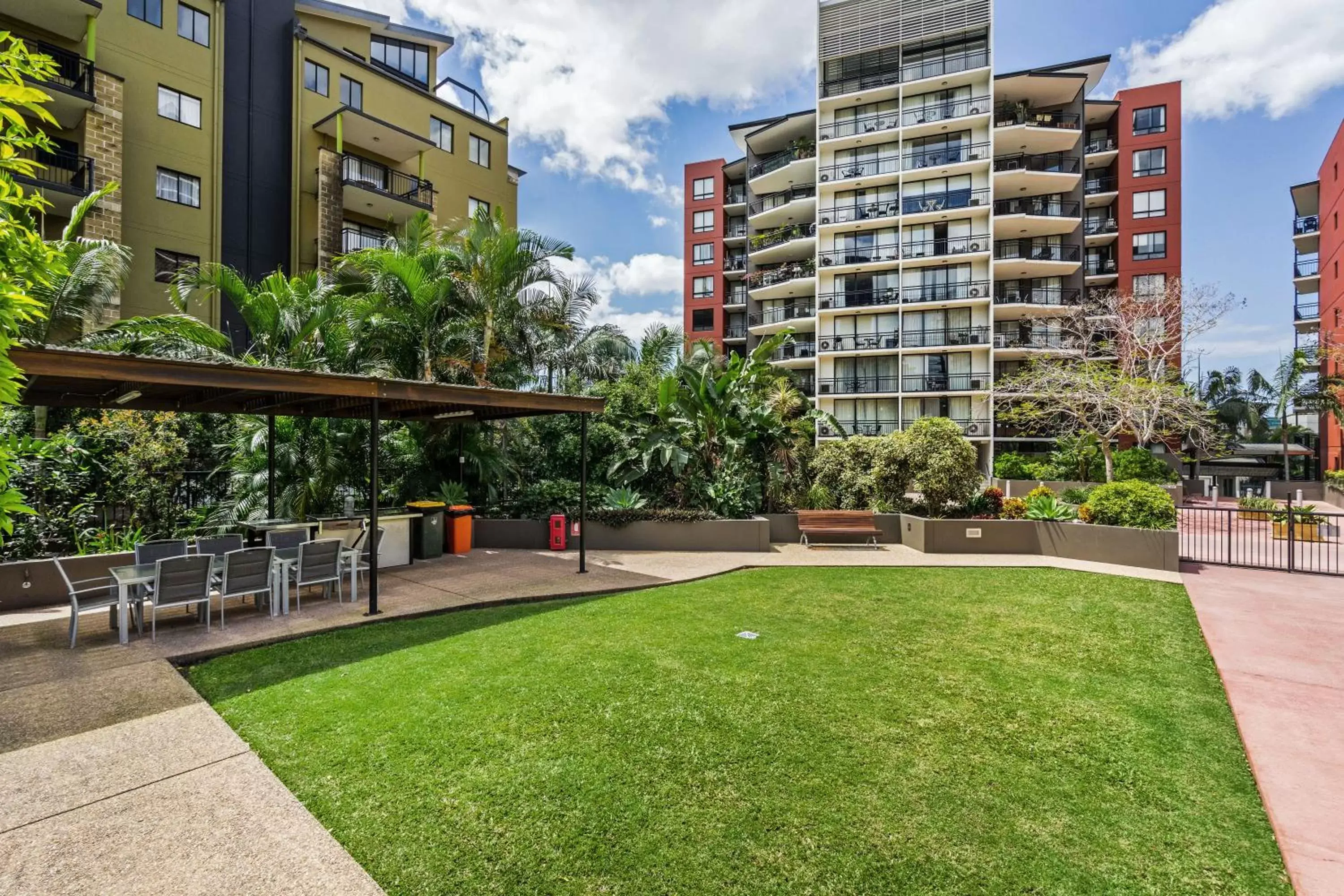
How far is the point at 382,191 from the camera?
74.7 ft

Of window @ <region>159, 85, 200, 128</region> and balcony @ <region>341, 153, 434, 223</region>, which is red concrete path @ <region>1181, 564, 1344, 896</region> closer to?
balcony @ <region>341, 153, 434, 223</region>

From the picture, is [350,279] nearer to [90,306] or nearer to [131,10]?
[90,306]

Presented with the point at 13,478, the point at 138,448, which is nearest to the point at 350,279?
the point at 138,448

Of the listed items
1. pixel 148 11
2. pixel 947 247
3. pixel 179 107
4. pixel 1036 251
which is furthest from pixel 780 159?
pixel 148 11

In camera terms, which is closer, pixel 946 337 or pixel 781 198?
pixel 946 337

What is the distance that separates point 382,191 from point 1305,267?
56.6 metres

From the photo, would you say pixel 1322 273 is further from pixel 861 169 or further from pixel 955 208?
pixel 861 169

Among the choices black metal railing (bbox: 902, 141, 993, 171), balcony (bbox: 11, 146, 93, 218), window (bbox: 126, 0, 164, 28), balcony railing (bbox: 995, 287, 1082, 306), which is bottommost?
balcony (bbox: 11, 146, 93, 218)

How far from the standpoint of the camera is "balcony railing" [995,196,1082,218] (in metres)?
34.5

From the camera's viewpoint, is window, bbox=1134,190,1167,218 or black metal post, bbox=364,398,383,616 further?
window, bbox=1134,190,1167,218

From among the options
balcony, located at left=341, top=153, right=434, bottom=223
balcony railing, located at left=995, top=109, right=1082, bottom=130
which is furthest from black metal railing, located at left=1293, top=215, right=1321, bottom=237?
balcony, located at left=341, top=153, right=434, bottom=223

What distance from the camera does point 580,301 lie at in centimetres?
1645

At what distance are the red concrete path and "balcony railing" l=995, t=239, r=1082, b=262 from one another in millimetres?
28798

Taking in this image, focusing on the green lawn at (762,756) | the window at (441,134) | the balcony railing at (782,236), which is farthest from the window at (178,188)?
the balcony railing at (782,236)
